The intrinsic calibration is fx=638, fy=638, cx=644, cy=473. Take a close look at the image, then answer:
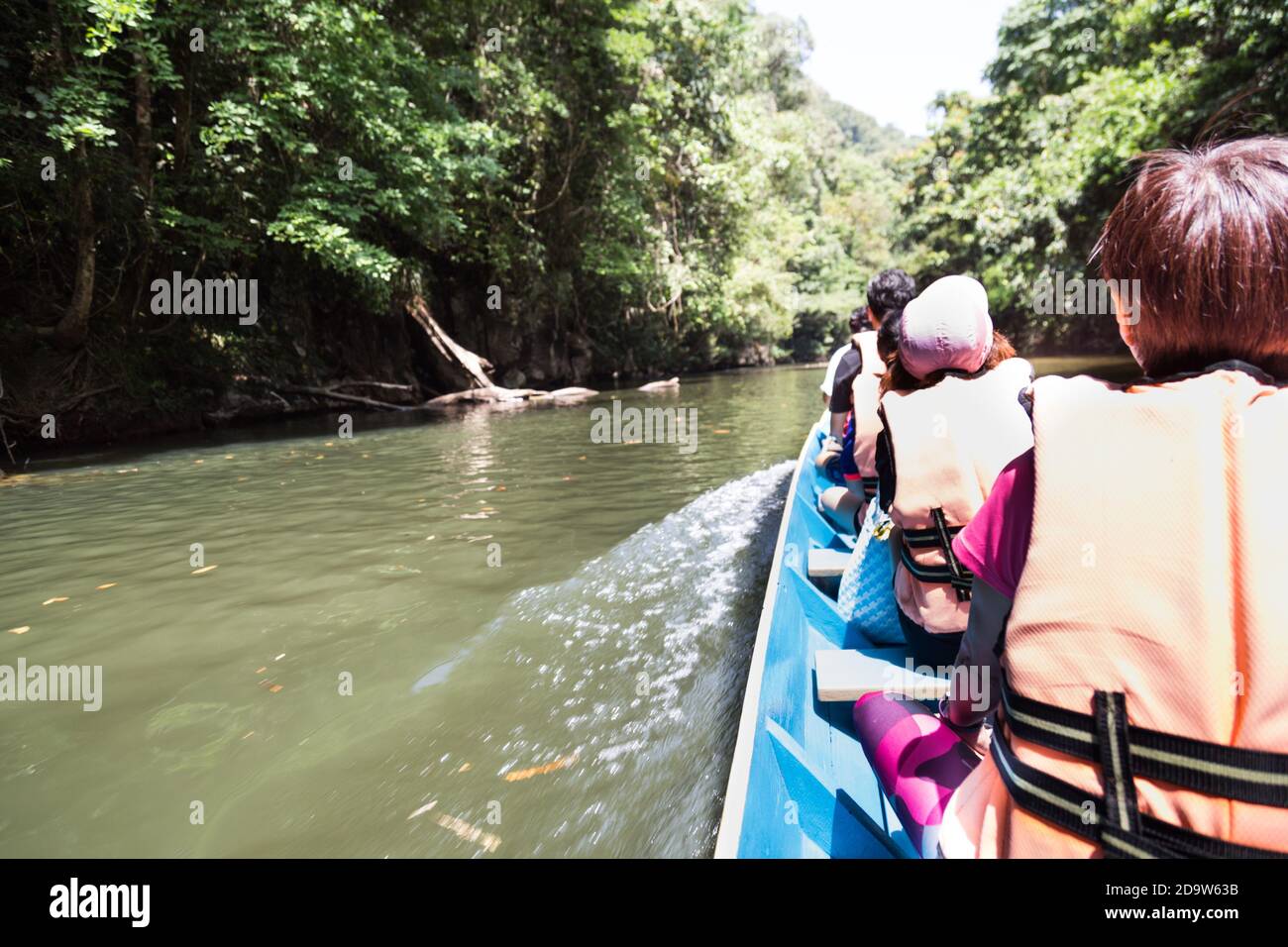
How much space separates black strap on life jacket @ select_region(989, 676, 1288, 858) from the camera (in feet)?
2.74

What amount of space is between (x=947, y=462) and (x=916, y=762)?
2.96 feet

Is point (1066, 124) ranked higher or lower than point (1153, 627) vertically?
higher

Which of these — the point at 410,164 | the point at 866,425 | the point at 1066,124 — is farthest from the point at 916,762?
the point at 1066,124

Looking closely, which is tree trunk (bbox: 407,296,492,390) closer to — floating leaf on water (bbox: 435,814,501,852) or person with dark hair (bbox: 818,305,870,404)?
person with dark hair (bbox: 818,305,870,404)

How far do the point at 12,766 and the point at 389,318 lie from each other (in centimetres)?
1805

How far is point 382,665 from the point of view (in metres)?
3.29

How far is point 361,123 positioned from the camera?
12141mm

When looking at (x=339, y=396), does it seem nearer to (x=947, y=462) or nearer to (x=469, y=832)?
(x=469, y=832)

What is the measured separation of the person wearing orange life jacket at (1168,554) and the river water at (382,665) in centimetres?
158

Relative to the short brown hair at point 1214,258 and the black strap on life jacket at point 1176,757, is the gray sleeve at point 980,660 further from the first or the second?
the short brown hair at point 1214,258

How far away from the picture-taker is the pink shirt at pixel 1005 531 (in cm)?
106
